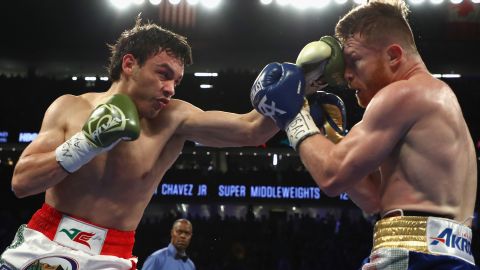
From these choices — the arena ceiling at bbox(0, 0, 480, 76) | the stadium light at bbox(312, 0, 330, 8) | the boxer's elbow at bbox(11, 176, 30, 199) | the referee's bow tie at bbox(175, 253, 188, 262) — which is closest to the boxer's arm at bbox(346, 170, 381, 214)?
the boxer's elbow at bbox(11, 176, 30, 199)

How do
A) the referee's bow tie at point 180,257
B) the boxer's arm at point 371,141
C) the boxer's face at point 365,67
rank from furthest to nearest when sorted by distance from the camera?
the referee's bow tie at point 180,257, the boxer's face at point 365,67, the boxer's arm at point 371,141

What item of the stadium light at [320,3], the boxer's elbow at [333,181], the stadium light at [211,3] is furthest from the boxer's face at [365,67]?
the stadium light at [211,3]

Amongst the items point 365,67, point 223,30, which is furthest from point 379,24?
point 223,30

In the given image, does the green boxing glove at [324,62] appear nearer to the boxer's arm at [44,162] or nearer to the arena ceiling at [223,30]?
the boxer's arm at [44,162]

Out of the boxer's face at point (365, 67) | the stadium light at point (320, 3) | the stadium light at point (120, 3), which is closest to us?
the boxer's face at point (365, 67)

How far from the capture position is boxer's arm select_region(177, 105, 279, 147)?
9.16 feet

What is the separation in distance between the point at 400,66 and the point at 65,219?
1.49 metres

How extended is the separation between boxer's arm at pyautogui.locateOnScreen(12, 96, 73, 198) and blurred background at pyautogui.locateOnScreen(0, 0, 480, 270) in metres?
9.87

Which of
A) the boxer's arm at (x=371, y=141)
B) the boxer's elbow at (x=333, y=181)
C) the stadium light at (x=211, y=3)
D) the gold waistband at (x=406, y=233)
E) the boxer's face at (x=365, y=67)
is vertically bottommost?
the gold waistband at (x=406, y=233)

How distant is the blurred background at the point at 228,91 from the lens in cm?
1295

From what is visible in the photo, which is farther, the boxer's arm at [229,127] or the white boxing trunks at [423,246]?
the boxer's arm at [229,127]

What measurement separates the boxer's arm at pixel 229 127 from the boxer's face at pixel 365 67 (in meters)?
0.57

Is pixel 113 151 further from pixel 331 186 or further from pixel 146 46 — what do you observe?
pixel 331 186

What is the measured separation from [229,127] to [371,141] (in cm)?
96
